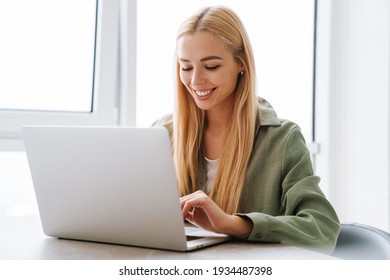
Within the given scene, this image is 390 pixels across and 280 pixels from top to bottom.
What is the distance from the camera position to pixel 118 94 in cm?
221

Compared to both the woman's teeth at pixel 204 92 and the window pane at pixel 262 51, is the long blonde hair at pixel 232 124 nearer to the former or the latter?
the woman's teeth at pixel 204 92

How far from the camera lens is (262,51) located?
2.64m

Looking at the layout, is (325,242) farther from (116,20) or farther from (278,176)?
(116,20)

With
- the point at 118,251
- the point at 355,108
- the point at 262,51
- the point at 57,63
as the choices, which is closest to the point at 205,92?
the point at 118,251

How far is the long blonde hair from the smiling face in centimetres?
2

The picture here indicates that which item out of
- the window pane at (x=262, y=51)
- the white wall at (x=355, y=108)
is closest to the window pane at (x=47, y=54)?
the window pane at (x=262, y=51)

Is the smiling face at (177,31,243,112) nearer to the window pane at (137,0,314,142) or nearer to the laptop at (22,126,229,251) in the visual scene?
the laptop at (22,126,229,251)

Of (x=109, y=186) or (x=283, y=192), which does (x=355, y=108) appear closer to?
(x=283, y=192)

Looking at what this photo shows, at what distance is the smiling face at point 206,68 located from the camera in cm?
141

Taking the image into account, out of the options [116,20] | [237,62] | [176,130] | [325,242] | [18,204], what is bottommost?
[18,204]

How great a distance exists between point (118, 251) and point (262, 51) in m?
1.84

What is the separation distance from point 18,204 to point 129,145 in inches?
50.0

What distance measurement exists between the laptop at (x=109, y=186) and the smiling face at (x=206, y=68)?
0.47m

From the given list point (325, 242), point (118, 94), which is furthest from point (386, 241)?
point (118, 94)
